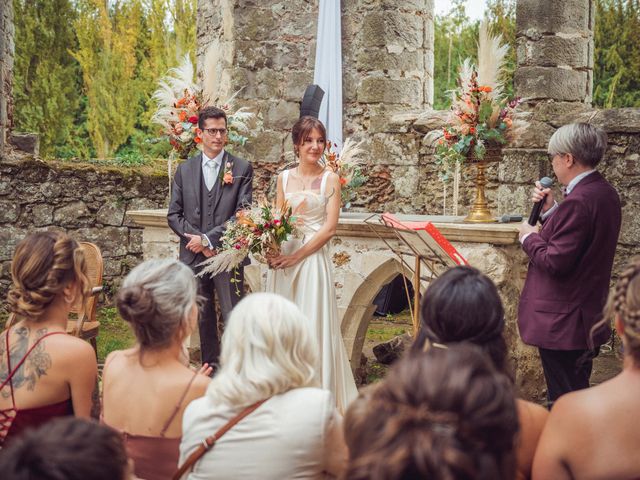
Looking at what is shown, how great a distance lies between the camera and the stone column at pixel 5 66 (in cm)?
845

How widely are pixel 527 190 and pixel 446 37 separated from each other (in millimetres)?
13158

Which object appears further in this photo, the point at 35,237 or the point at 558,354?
the point at 558,354

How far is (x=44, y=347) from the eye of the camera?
267cm

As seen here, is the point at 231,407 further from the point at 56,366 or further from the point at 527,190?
the point at 527,190

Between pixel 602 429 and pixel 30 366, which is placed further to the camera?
pixel 30 366

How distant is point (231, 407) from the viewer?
7.09ft

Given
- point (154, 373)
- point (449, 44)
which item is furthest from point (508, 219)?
point (449, 44)

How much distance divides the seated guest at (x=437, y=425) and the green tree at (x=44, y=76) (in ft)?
52.5

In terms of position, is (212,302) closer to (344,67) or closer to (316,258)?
(316,258)

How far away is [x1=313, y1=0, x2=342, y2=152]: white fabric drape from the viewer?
26.8ft

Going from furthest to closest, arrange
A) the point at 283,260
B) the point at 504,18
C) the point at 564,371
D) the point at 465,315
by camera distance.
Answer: the point at 504,18 < the point at 283,260 < the point at 564,371 < the point at 465,315

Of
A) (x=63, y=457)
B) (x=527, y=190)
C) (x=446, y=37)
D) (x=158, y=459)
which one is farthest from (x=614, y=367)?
(x=446, y=37)

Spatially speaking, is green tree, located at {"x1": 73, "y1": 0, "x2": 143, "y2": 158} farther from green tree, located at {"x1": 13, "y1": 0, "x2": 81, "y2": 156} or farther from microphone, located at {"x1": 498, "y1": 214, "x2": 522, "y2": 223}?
microphone, located at {"x1": 498, "y1": 214, "x2": 522, "y2": 223}

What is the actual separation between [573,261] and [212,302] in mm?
2635
